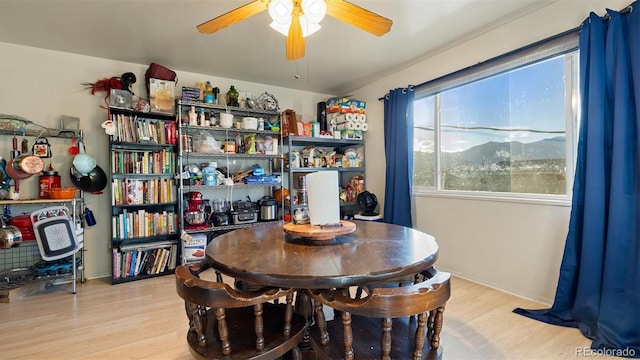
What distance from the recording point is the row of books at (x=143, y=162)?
3.02m

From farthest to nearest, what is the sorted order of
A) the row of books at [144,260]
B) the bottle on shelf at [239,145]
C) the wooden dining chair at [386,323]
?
the bottle on shelf at [239,145] < the row of books at [144,260] < the wooden dining chair at [386,323]

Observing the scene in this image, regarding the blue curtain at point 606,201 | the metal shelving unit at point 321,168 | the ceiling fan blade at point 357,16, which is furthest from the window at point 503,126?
the ceiling fan blade at point 357,16

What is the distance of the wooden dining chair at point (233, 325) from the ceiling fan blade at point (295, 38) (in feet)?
4.53

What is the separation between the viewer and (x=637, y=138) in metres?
1.80

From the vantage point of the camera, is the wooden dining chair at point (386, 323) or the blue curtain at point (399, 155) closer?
the wooden dining chair at point (386, 323)

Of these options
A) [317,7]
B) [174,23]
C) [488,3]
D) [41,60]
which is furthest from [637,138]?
[41,60]

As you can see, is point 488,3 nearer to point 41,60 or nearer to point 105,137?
point 105,137

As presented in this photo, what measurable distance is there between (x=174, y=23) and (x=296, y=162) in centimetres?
201

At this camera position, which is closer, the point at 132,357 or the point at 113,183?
the point at 132,357

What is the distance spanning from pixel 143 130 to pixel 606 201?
393cm

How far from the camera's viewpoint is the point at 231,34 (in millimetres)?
2703

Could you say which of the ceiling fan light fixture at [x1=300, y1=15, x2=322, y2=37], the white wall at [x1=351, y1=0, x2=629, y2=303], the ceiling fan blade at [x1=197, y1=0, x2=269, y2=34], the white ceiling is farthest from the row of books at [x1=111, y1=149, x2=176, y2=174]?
the white wall at [x1=351, y1=0, x2=629, y2=303]

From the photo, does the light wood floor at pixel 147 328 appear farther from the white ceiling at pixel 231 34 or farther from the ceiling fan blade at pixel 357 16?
the white ceiling at pixel 231 34

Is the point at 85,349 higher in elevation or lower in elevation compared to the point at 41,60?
lower
